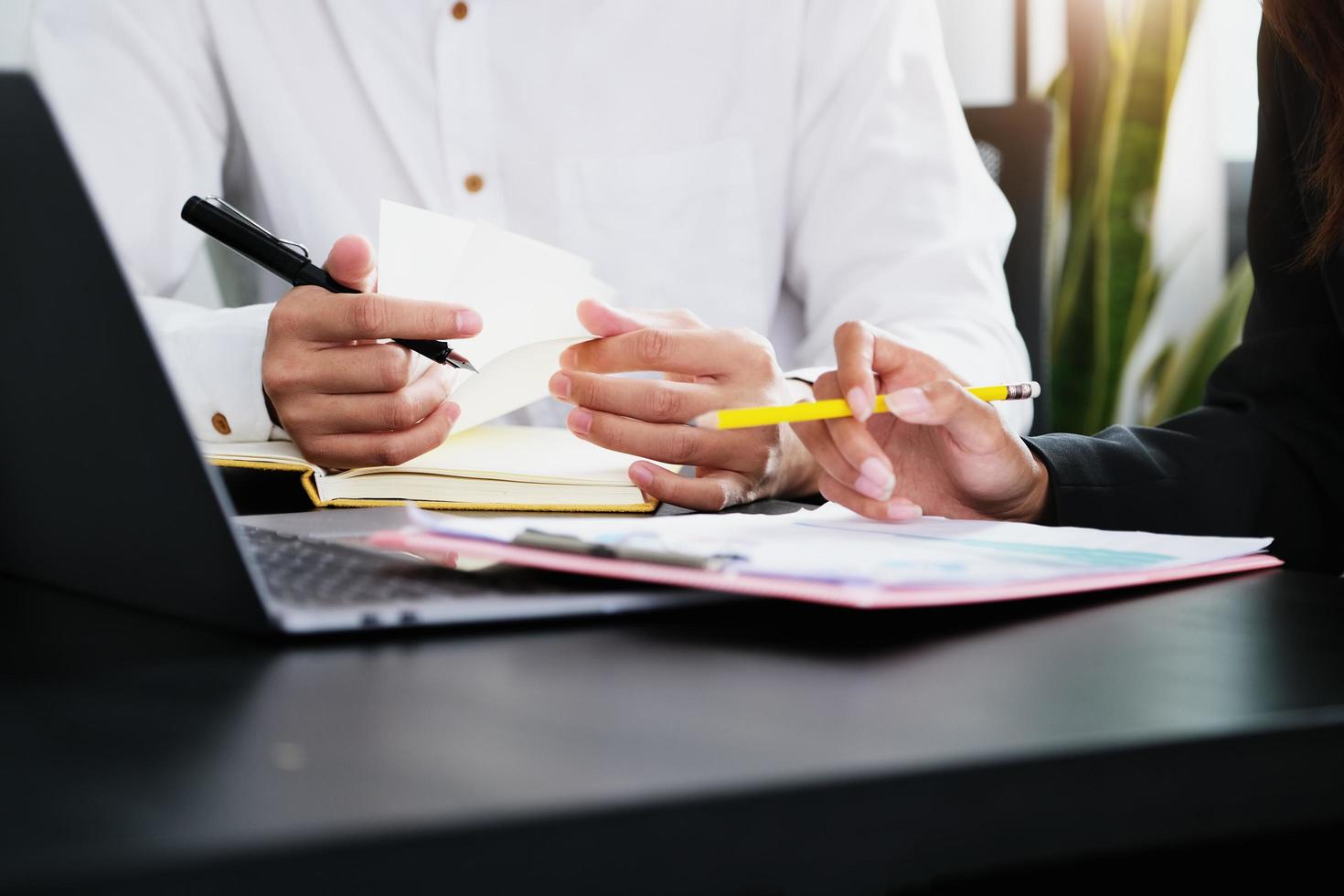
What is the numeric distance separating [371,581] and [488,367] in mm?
361

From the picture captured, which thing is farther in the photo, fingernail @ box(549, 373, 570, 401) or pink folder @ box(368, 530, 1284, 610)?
fingernail @ box(549, 373, 570, 401)

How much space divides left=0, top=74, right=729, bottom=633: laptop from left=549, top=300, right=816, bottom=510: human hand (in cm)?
32

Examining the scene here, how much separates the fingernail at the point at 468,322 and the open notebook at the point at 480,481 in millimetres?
80

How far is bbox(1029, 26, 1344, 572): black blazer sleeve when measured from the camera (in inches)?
26.4

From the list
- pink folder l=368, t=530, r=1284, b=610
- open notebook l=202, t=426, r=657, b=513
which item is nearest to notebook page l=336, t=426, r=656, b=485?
open notebook l=202, t=426, r=657, b=513

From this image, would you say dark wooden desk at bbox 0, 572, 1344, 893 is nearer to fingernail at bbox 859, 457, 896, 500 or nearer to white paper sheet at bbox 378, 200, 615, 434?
fingernail at bbox 859, 457, 896, 500

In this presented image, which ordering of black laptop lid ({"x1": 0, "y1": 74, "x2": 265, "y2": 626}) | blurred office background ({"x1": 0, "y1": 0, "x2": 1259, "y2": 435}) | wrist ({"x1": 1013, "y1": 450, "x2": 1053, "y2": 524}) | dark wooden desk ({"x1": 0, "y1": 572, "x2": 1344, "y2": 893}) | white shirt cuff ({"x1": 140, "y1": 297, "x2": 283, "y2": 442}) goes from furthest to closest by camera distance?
1. blurred office background ({"x1": 0, "y1": 0, "x2": 1259, "y2": 435})
2. white shirt cuff ({"x1": 140, "y1": 297, "x2": 283, "y2": 442})
3. wrist ({"x1": 1013, "y1": 450, "x2": 1053, "y2": 524})
4. black laptop lid ({"x1": 0, "y1": 74, "x2": 265, "y2": 626})
5. dark wooden desk ({"x1": 0, "y1": 572, "x2": 1344, "y2": 893})

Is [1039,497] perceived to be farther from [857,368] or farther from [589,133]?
[589,133]

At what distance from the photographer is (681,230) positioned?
1.39m

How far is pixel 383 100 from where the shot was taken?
1.34 meters

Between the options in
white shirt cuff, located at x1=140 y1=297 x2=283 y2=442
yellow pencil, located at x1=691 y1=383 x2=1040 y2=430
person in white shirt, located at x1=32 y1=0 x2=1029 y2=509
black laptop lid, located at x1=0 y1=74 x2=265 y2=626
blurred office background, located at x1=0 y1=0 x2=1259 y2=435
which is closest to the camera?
black laptop lid, located at x1=0 y1=74 x2=265 y2=626

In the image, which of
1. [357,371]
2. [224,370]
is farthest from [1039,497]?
[224,370]

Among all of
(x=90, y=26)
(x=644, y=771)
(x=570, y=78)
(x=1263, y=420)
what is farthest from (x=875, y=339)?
(x=90, y=26)

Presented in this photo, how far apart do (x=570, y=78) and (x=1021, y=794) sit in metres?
1.26
